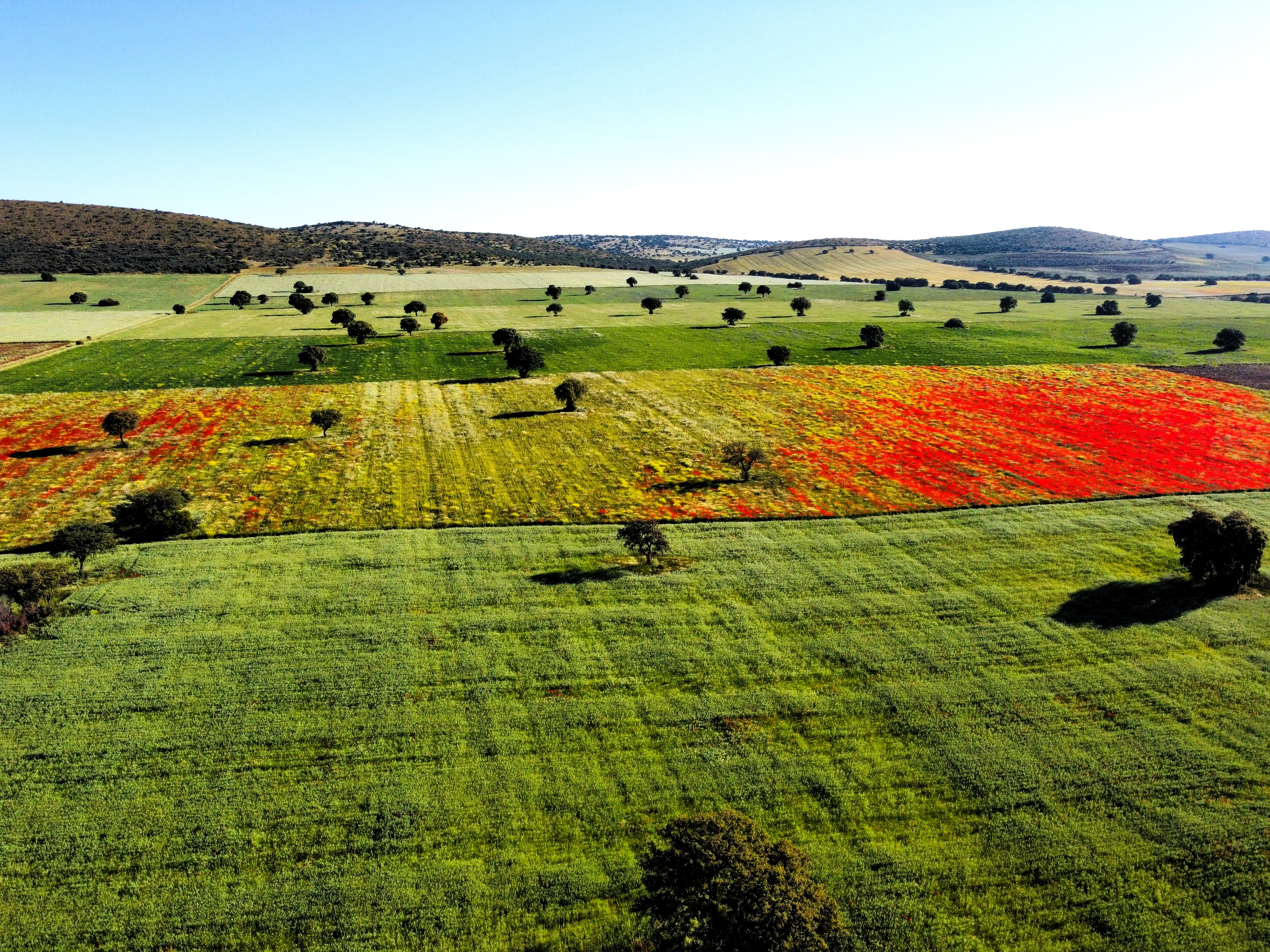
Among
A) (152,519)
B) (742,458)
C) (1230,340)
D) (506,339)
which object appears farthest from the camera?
(1230,340)

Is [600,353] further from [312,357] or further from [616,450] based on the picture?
[616,450]

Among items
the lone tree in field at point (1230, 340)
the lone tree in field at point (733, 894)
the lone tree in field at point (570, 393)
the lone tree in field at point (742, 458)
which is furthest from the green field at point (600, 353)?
the lone tree in field at point (733, 894)

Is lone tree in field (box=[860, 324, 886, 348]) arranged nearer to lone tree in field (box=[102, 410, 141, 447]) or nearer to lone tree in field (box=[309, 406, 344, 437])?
lone tree in field (box=[309, 406, 344, 437])

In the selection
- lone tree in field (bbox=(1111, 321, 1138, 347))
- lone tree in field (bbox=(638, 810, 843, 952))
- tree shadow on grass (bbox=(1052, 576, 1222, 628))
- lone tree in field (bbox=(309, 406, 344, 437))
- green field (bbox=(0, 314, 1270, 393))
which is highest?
lone tree in field (bbox=(1111, 321, 1138, 347))

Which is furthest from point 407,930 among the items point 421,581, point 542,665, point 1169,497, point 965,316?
point 965,316

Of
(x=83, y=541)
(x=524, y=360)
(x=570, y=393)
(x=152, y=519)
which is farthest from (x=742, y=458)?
(x=524, y=360)

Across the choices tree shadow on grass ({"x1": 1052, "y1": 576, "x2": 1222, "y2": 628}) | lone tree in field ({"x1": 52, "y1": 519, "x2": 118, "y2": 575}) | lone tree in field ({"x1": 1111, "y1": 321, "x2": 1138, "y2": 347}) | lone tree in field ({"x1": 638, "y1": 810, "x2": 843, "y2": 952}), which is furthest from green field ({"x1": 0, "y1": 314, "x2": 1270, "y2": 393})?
lone tree in field ({"x1": 638, "y1": 810, "x2": 843, "y2": 952})
